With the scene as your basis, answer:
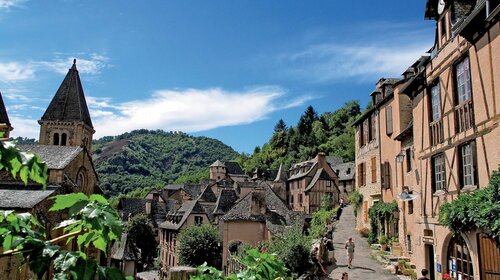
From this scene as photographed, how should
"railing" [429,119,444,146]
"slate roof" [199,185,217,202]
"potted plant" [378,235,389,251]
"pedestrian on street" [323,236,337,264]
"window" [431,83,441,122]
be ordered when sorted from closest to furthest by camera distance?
"railing" [429,119,444,146] < "window" [431,83,441,122] < "pedestrian on street" [323,236,337,264] < "potted plant" [378,235,389,251] < "slate roof" [199,185,217,202]

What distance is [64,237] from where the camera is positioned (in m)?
2.50

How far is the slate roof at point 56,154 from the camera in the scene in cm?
2527

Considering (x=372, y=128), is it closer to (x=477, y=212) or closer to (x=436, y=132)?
(x=436, y=132)

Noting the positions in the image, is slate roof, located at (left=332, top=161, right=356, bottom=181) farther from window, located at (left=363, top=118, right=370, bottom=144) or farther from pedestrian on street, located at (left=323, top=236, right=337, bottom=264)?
pedestrian on street, located at (left=323, top=236, right=337, bottom=264)

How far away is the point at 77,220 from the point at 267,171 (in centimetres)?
8755

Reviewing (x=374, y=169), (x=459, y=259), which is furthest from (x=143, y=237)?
(x=459, y=259)

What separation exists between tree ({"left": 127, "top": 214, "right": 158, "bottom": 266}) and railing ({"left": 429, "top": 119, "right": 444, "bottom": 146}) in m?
46.7

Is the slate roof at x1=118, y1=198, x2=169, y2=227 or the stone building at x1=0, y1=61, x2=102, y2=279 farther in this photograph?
the slate roof at x1=118, y1=198, x2=169, y2=227

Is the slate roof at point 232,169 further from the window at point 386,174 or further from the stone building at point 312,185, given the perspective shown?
the window at point 386,174

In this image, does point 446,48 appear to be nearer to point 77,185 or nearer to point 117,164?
point 77,185

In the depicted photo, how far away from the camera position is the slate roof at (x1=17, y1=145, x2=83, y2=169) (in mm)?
25269

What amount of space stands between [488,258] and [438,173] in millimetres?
4904

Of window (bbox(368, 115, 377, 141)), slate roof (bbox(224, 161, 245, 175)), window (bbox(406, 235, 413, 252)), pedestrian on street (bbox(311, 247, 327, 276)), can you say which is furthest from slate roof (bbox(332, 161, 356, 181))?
pedestrian on street (bbox(311, 247, 327, 276))

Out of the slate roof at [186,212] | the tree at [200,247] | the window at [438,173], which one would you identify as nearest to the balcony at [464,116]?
the window at [438,173]
